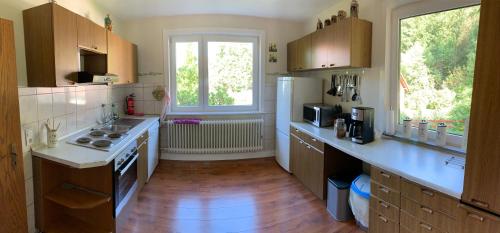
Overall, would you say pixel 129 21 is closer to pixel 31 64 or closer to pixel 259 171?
pixel 31 64

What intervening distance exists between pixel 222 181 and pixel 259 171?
612mm

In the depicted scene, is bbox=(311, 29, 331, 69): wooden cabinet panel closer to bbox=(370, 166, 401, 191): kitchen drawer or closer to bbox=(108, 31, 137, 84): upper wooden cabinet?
bbox=(370, 166, 401, 191): kitchen drawer

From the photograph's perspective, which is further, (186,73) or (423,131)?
(186,73)

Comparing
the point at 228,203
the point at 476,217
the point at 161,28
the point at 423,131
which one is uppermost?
the point at 161,28

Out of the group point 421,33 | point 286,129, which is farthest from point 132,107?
point 421,33

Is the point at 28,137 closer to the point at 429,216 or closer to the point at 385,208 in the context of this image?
the point at 385,208

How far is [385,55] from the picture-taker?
8.61 ft

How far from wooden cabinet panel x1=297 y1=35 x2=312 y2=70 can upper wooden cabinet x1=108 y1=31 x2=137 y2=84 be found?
2.31m

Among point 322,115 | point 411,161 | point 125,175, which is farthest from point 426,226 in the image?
point 125,175

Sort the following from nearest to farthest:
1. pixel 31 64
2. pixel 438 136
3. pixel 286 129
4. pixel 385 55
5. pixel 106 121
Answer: pixel 31 64
pixel 438 136
pixel 385 55
pixel 106 121
pixel 286 129

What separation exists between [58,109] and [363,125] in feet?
8.99

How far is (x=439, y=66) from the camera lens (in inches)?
89.0

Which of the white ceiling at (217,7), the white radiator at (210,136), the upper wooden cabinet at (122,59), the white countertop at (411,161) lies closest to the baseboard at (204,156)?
the white radiator at (210,136)

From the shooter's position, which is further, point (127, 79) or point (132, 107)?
point (132, 107)
